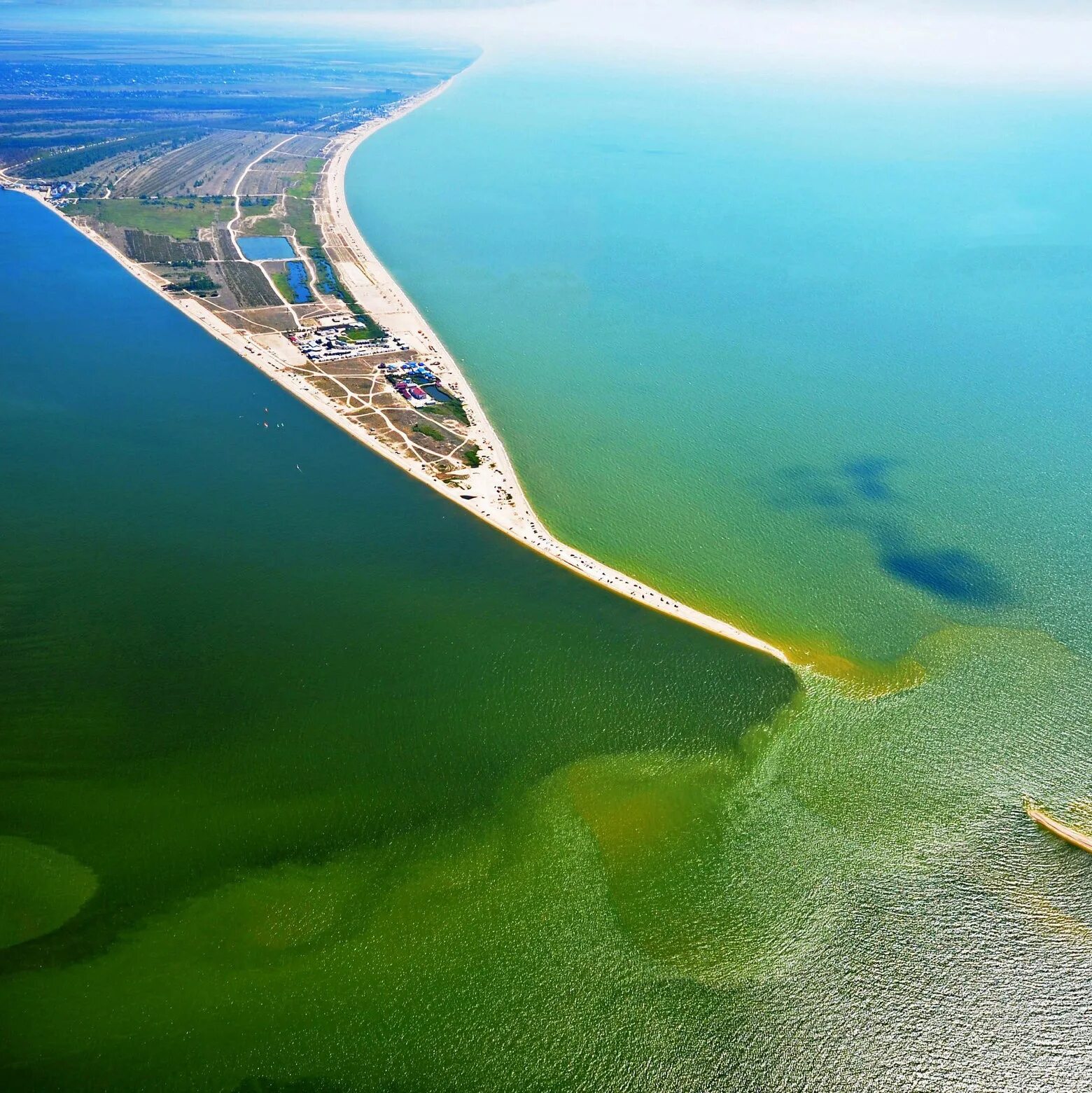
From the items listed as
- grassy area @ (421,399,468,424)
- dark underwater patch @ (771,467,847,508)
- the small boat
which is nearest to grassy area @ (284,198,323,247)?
grassy area @ (421,399,468,424)

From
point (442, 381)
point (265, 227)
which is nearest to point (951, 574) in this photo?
point (442, 381)

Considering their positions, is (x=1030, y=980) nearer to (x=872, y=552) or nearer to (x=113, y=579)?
(x=872, y=552)

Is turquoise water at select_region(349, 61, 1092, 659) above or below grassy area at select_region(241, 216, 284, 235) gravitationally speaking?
below

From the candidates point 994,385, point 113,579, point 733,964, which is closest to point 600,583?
point 733,964

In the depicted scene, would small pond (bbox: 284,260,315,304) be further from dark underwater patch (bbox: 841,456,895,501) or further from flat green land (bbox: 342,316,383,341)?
dark underwater patch (bbox: 841,456,895,501)

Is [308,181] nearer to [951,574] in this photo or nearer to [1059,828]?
[951,574]

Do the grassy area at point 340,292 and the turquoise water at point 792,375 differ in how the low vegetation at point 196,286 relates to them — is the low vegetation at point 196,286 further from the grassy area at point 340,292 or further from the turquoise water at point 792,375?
the turquoise water at point 792,375
